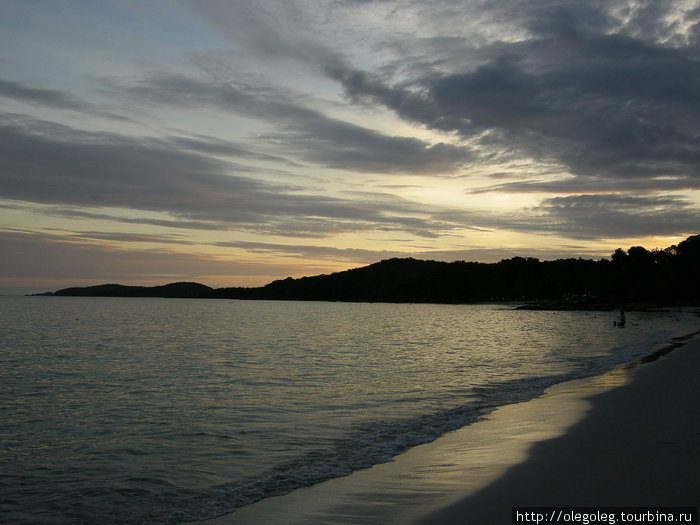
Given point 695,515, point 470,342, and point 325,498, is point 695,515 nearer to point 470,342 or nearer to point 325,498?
point 325,498

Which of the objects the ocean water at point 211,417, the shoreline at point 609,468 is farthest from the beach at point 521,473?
the ocean water at point 211,417

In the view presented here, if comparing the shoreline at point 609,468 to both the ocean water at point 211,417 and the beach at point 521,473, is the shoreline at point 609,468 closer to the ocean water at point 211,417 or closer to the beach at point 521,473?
the beach at point 521,473

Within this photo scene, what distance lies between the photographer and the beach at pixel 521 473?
24.3ft

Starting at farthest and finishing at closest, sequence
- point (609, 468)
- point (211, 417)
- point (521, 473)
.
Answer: point (211, 417) < point (521, 473) < point (609, 468)

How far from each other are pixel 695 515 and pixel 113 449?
11.0m

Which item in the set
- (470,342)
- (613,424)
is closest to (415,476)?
(613,424)

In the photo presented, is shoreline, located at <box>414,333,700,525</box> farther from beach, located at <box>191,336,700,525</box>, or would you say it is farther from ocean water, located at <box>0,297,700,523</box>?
ocean water, located at <box>0,297,700,523</box>

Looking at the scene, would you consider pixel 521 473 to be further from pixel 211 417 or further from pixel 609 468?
pixel 211 417

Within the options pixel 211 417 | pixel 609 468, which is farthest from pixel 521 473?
pixel 211 417

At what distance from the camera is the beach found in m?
7.40

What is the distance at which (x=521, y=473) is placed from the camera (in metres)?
8.91

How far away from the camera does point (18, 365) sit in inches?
1019

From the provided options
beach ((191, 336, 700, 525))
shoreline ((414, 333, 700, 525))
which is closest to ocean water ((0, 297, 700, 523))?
beach ((191, 336, 700, 525))

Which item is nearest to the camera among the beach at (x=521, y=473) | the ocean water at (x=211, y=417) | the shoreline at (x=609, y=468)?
the shoreline at (x=609, y=468)
